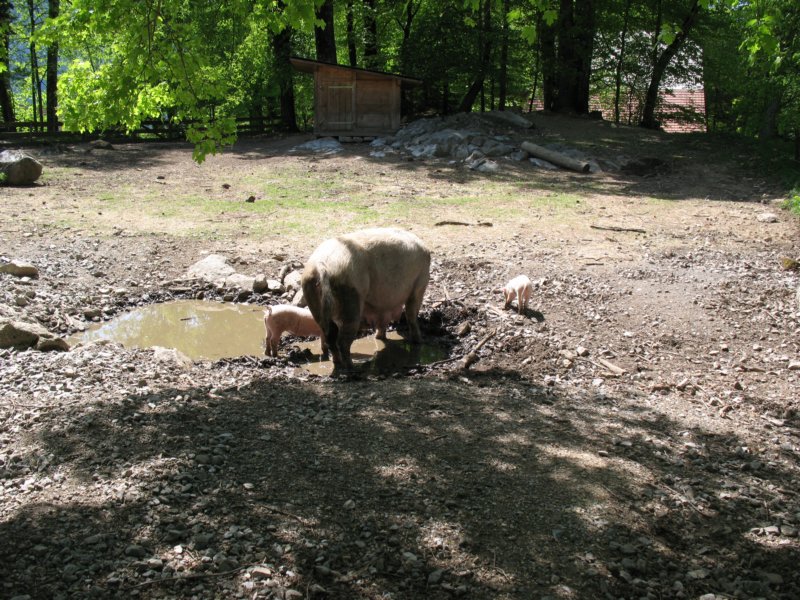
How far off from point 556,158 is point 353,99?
8.38 m

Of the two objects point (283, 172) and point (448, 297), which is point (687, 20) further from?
point (448, 297)

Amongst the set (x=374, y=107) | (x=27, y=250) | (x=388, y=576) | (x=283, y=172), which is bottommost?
(x=388, y=576)

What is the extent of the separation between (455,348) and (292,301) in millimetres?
2452

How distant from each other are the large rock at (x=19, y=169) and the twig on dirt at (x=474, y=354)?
14465mm

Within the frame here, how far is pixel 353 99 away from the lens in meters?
26.0

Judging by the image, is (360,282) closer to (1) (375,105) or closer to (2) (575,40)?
(1) (375,105)

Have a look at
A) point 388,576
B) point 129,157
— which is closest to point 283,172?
point 129,157

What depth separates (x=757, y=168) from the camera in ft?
65.6

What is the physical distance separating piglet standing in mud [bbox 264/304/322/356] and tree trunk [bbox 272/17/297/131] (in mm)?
22059

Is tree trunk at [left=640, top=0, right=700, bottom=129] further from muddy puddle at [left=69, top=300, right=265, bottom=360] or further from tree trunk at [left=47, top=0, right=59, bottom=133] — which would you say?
tree trunk at [left=47, top=0, right=59, bottom=133]

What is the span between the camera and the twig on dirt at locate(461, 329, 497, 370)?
781 centimetres

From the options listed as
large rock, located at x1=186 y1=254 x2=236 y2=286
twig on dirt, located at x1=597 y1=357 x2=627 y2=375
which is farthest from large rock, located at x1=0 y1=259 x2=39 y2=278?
twig on dirt, located at x1=597 y1=357 x2=627 y2=375

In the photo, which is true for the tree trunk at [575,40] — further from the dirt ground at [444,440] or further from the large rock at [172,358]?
the large rock at [172,358]

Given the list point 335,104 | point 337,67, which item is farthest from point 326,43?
point 335,104
